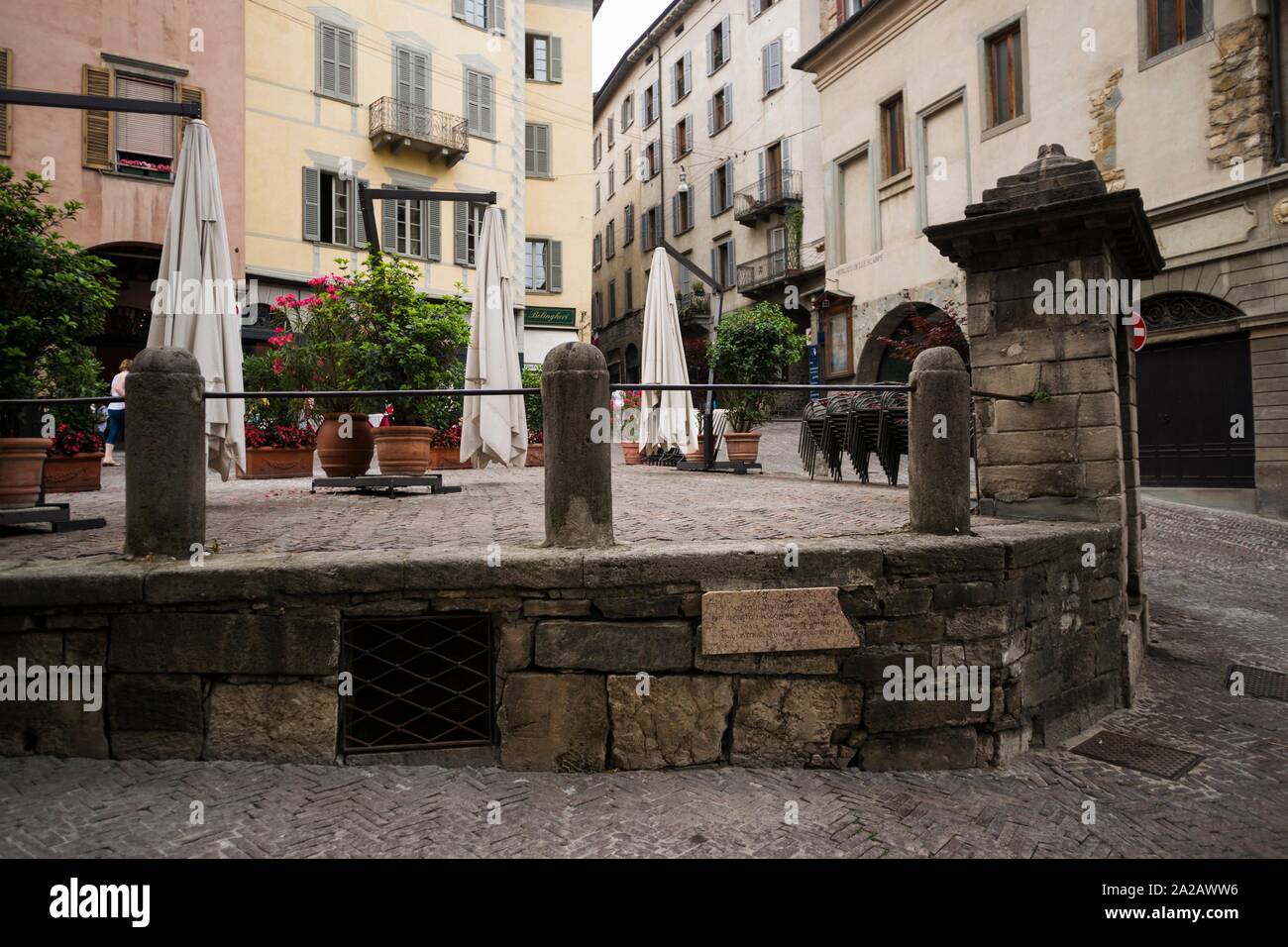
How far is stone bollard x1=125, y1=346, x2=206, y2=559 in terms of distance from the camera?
4129mm

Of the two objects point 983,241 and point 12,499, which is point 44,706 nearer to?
point 12,499

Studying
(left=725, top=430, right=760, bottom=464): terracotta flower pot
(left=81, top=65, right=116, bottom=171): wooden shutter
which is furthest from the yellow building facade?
(left=725, top=430, right=760, bottom=464): terracotta flower pot

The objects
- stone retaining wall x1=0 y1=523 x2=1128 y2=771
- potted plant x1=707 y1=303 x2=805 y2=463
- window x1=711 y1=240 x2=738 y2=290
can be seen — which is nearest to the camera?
stone retaining wall x1=0 y1=523 x2=1128 y2=771

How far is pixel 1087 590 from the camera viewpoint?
528cm

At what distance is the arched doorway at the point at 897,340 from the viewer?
1636 centimetres

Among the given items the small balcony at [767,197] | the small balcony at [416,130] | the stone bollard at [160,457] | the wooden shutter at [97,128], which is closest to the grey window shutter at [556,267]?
the small balcony at [416,130]

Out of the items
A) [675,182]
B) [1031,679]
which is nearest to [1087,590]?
[1031,679]

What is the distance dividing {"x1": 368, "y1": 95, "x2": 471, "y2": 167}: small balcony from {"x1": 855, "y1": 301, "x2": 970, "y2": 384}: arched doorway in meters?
11.4

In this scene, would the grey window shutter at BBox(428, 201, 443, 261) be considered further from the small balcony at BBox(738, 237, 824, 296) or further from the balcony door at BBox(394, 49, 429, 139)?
the small balcony at BBox(738, 237, 824, 296)

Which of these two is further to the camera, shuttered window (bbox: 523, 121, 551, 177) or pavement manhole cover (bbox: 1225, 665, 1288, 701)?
shuttered window (bbox: 523, 121, 551, 177)

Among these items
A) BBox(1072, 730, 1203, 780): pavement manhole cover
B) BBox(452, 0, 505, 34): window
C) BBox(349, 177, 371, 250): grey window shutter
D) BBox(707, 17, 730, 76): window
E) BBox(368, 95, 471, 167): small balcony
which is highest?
BBox(707, 17, 730, 76): window

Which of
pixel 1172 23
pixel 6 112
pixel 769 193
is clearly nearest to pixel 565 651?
pixel 1172 23

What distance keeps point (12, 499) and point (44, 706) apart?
2426 mm

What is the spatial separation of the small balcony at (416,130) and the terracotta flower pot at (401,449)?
1476cm
